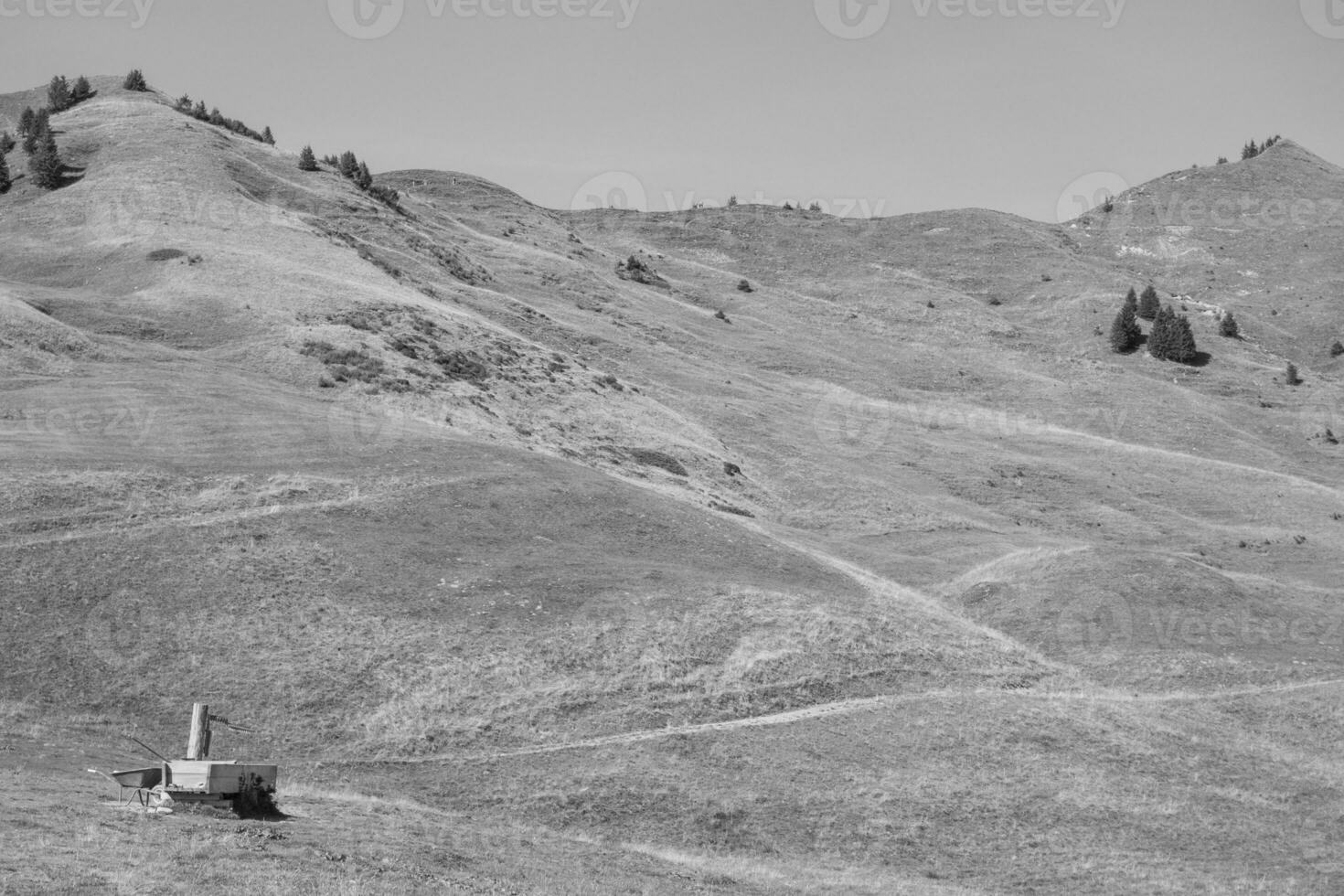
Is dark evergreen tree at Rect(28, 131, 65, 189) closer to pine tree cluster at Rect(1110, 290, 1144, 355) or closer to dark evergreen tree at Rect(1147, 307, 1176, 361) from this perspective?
pine tree cluster at Rect(1110, 290, 1144, 355)

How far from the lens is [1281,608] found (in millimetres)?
55531

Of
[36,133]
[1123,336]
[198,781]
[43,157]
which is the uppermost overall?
[36,133]

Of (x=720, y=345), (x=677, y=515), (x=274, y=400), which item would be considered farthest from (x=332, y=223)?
(x=677, y=515)

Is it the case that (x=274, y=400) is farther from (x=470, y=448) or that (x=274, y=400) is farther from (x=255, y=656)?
(x=255, y=656)

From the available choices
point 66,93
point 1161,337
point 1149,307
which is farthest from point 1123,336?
point 66,93

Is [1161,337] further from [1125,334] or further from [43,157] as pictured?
[43,157]

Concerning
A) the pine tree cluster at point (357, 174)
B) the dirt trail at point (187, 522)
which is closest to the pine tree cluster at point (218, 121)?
the pine tree cluster at point (357, 174)

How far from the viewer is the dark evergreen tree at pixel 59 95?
109 metres

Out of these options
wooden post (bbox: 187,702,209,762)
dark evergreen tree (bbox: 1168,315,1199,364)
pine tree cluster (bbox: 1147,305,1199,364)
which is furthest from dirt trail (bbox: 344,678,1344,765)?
pine tree cluster (bbox: 1147,305,1199,364)

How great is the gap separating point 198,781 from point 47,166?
255 feet

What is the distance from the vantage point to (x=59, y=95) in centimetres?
11012

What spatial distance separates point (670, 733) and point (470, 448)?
75.3ft

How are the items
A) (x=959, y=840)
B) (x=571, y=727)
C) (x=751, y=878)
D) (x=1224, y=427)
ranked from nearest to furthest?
(x=751, y=878), (x=959, y=840), (x=571, y=727), (x=1224, y=427)

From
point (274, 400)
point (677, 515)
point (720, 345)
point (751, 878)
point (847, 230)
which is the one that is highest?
point (847, 230)
